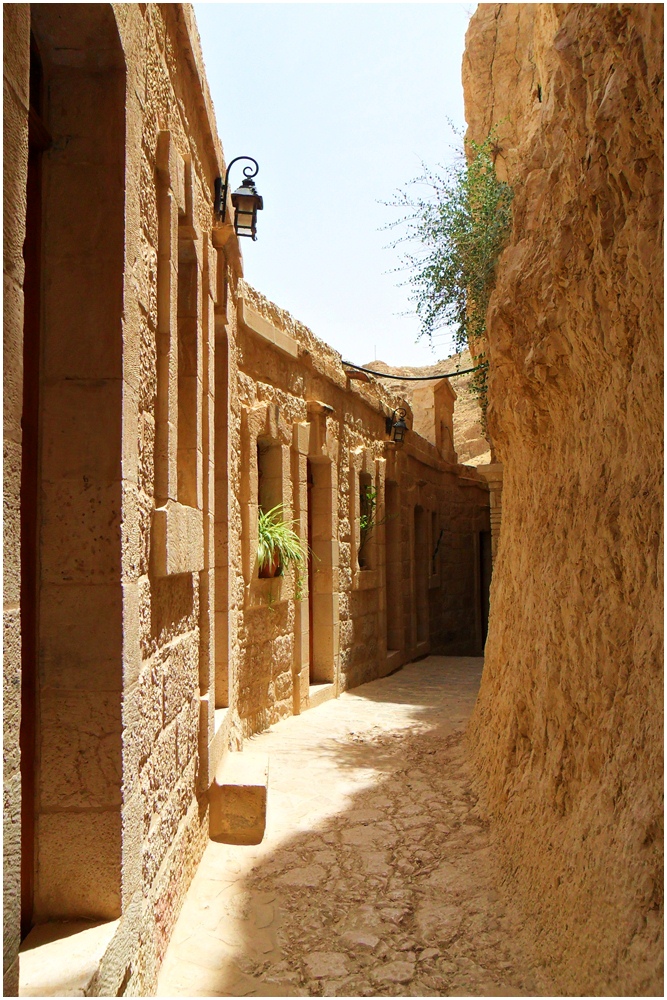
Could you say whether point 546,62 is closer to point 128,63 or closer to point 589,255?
point 589,255

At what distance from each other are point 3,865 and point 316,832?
3243mm

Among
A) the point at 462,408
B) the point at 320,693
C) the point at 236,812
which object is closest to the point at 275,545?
the point at 320,693

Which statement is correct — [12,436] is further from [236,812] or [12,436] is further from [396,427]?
[396,427]

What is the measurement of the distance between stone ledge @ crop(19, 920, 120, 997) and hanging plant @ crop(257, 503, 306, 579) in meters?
4.17

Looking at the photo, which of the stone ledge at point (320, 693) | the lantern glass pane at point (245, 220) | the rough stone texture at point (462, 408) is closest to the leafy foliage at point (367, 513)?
the stone ledge at point (320, 693)

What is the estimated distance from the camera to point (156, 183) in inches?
125

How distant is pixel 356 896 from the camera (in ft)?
12.1

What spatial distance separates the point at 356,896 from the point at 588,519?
2.19 m

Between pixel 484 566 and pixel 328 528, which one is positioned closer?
pixel 328 528

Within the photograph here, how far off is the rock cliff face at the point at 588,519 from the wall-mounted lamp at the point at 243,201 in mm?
1728

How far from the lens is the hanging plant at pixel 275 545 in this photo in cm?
641

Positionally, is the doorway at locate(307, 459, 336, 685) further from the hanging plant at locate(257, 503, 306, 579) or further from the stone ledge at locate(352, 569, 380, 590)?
the hanging plant at locate(257, 503, 306, 579)

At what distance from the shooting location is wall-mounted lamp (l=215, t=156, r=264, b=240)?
4.99 meters

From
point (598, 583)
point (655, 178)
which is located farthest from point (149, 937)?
point (655, 178)
